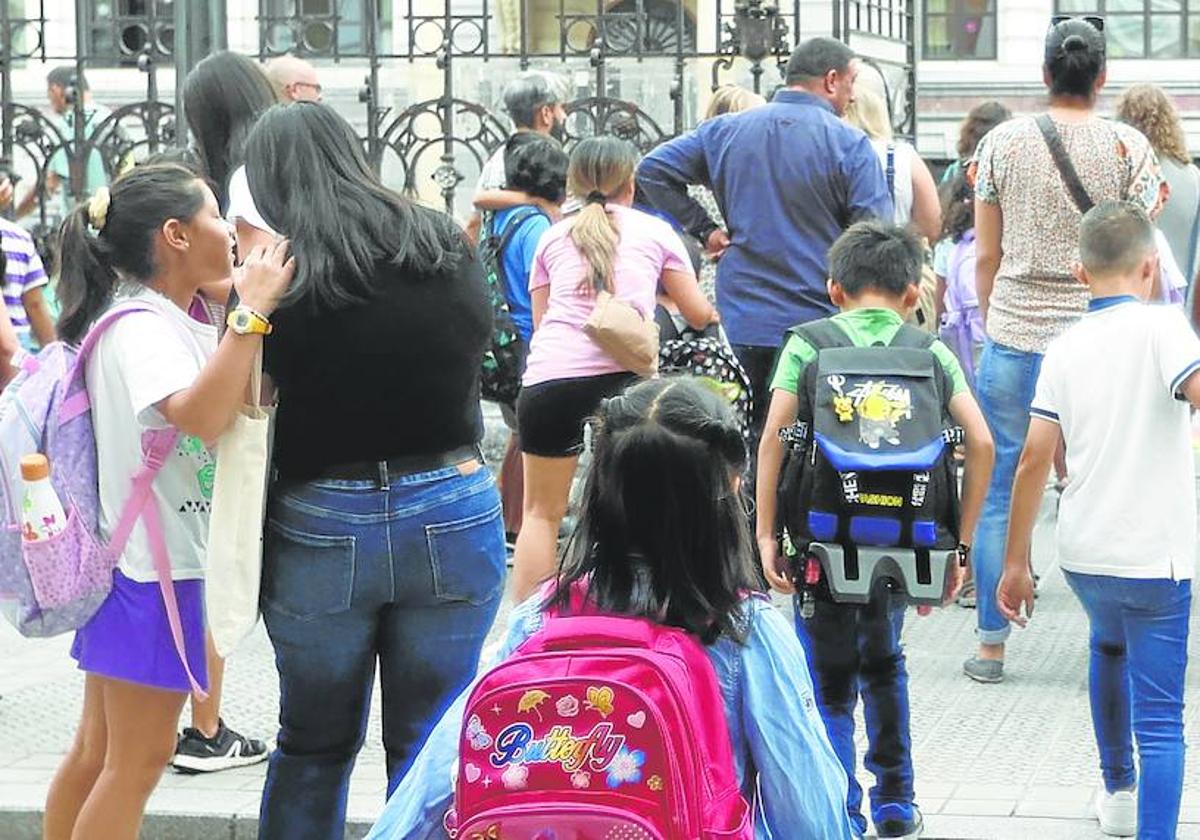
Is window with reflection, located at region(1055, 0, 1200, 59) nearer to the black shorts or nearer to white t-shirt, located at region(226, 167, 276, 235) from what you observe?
the black shorts

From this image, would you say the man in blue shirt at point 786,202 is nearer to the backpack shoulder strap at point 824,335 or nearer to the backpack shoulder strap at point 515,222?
the backpack shoulder strap at point 515,222

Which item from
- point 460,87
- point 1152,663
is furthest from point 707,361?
point 460,87

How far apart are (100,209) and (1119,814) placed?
9.75 feet

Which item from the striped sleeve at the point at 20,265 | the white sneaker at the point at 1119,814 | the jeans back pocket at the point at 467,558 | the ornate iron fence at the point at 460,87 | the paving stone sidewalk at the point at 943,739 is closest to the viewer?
the jeans back pocket at the point at 467,558

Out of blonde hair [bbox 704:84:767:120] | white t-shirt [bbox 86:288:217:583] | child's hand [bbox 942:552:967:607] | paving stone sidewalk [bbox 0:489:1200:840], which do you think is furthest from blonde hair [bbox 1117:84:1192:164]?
white t-shirt [bbox 86:288:217:583]

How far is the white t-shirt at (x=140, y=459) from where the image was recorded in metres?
4.80

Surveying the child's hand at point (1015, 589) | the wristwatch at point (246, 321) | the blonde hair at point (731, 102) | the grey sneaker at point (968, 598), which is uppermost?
the blonde hair at point (731, 102)

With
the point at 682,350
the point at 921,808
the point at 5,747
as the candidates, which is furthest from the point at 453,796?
the point at 682,350

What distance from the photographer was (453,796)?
3490 mm

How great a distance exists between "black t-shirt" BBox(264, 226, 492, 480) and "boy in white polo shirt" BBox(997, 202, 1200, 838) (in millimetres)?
1686

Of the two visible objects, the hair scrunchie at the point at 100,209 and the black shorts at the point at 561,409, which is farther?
the black shorts at the point at 561,409

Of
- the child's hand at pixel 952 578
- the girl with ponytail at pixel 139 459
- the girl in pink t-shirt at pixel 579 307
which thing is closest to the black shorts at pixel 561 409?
the girl in pink t-shirt at pixel 579 307

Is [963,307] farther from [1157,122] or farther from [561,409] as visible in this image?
[561,409]

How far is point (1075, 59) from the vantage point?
7.27 metres
